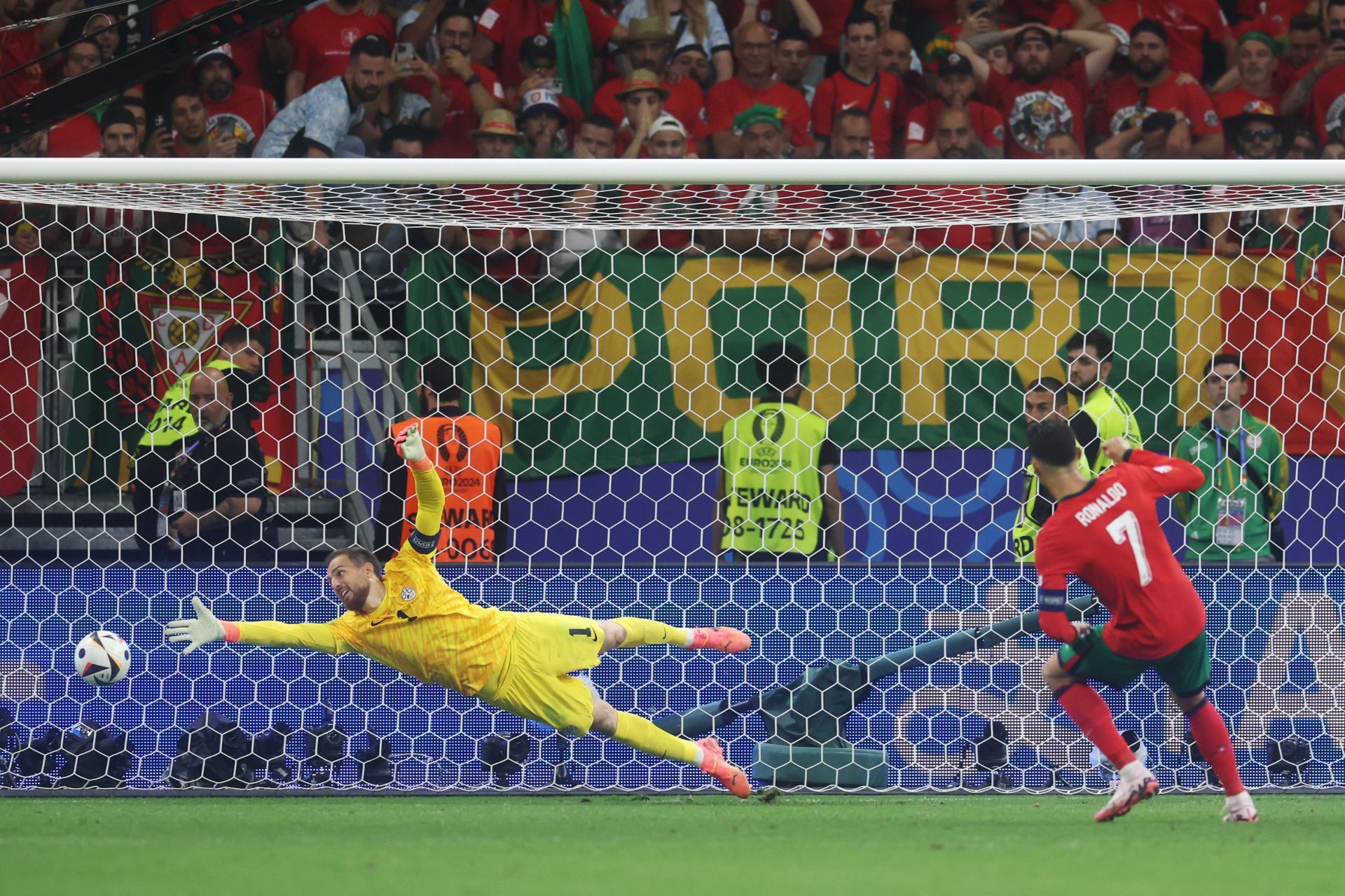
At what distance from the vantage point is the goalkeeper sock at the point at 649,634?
5.56 metres

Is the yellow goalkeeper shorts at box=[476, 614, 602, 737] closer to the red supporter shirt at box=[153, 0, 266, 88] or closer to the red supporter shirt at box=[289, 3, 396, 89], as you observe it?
the red supporter shirt at box=[289, 3, 396, 89]

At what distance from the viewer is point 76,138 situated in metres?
7.89

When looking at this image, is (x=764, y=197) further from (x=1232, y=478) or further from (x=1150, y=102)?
(x=1150, y=102)

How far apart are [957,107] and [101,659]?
17.5 ft

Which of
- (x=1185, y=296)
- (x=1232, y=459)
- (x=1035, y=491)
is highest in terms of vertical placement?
(x=1185, y=296)

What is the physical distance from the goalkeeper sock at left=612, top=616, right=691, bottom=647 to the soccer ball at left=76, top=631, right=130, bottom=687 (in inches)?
67.8

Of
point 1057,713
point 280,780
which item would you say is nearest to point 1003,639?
point 1057,713

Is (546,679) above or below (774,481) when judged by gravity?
below

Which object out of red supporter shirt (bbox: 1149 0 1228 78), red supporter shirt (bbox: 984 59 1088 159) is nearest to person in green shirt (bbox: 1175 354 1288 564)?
red supporter shirt (bbox: 984 59 1088 159)

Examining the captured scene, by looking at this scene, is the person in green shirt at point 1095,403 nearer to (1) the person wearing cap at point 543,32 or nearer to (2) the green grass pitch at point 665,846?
(2) the green grass pitch at point 665,846

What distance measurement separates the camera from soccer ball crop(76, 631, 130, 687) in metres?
5.19

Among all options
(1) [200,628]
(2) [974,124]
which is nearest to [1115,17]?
(2) [974,124]

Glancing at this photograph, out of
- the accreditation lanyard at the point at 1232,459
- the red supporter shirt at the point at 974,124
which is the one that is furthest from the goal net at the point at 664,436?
the red supporter shirt at the point at 974,124

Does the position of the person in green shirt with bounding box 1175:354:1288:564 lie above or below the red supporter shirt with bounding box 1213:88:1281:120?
below
